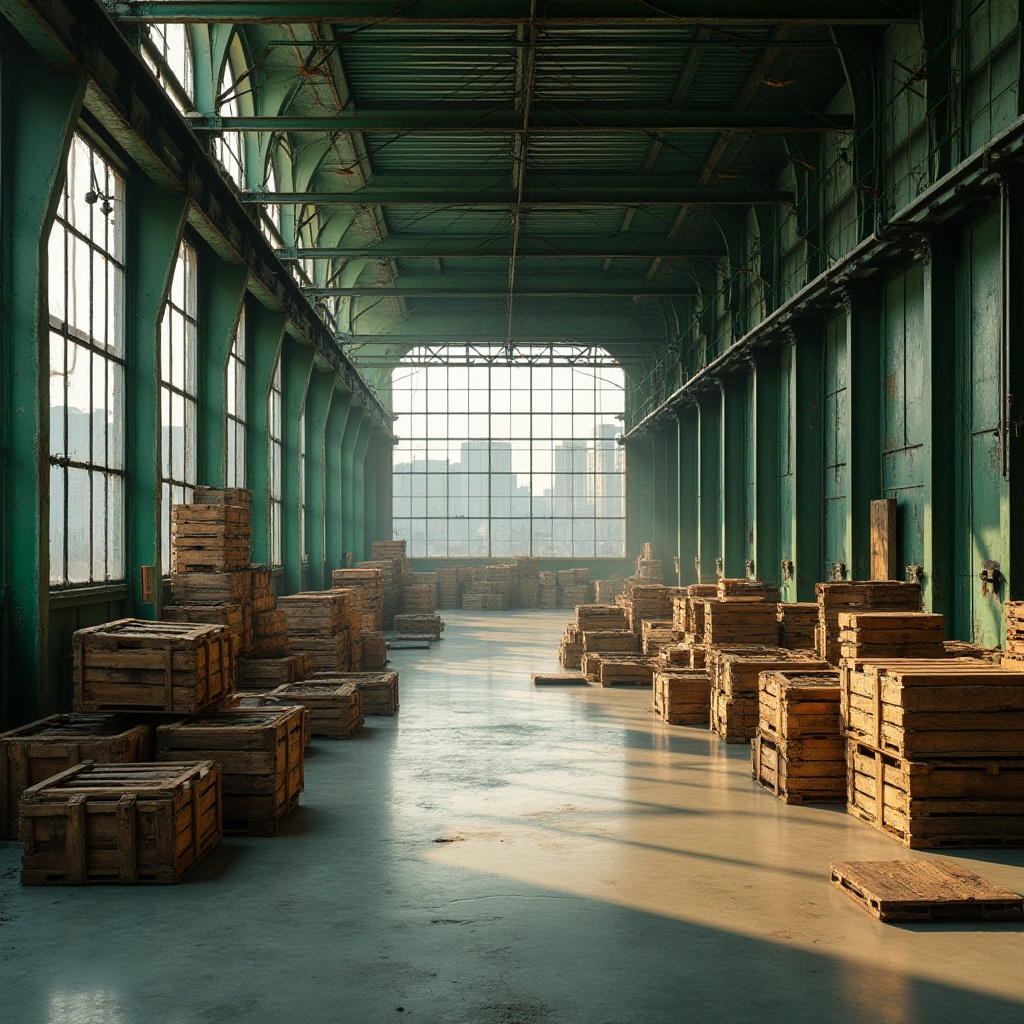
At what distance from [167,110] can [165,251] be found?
193cm

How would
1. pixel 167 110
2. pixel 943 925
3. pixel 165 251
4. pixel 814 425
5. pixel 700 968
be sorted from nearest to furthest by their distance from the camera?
pixel 700 968 < pixel 943 925 < pixel 167 110 < pixel 165 251 < pixel 814 425

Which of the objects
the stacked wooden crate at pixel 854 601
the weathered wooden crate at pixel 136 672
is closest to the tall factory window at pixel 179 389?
the weathered wooden crate at pixel 136 672

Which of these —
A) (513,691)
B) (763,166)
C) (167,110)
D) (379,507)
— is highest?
(763,166)

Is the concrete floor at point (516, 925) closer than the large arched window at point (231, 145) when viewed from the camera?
Yes

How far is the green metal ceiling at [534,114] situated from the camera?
46.2 ft

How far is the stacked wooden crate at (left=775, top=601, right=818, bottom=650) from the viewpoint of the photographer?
1641cm

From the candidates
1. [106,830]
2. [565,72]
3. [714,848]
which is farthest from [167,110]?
[714,848]

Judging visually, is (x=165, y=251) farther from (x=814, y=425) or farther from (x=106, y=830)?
(x=814, y=425)

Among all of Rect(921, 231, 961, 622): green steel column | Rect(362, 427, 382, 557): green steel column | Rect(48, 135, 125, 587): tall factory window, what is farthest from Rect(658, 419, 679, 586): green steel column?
Rect(48, 135, 125, 587): tall factory window

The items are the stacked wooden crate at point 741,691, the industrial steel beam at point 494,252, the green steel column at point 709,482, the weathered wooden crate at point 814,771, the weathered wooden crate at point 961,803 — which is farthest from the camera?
the green steel column at point 709,482

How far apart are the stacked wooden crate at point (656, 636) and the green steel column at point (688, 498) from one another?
13.6 meters

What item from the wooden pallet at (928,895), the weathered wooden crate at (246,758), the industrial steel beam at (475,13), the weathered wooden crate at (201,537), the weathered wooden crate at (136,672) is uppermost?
the industrial steel beam at (475,13)

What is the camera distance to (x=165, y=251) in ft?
50.2

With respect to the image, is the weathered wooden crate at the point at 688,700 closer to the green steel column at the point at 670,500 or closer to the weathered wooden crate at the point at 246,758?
the weathered wooden crate at the point at 246,758
